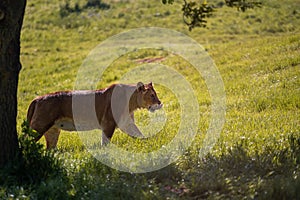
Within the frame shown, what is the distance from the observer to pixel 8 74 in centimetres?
848

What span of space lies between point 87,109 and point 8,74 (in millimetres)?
2154

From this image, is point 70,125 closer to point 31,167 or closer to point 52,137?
point 52,137

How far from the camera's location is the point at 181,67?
21.5 m

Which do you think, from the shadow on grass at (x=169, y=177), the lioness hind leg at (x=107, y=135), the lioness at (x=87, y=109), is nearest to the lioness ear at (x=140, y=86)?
the lioness at (x=87, y=109)

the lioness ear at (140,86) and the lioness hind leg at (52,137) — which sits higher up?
the lioness ear at (140,86)

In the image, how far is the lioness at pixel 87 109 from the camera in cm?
1016

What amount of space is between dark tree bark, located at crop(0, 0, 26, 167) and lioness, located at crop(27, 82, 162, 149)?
1660 millimetres

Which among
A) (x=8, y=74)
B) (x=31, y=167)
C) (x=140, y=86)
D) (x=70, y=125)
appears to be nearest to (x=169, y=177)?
(x=31, y=167)

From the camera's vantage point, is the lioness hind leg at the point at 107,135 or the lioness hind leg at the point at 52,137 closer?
the lioness hind leg at the point at 107,135

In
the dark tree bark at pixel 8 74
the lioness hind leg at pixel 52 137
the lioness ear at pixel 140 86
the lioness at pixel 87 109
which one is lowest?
the lioness hind leg at pixel 52 137

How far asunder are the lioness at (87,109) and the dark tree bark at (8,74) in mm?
1660

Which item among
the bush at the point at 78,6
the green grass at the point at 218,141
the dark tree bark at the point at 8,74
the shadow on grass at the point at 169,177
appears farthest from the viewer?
the bush at the point at 78,6

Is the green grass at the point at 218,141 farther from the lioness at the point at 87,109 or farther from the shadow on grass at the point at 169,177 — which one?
the lioness at the point at 87,109

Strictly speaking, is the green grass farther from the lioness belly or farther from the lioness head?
the lioness head
